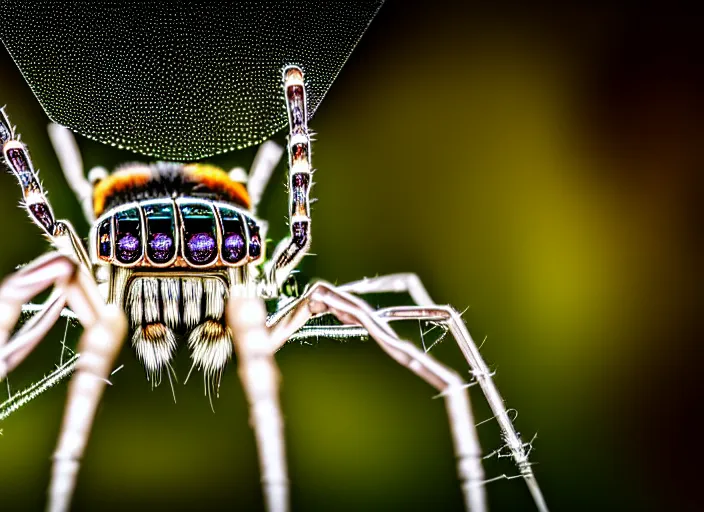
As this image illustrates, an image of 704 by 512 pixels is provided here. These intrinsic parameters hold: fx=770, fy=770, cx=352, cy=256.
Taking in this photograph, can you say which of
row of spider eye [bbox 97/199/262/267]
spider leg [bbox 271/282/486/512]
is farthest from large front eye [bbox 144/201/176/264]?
spider leg [bbox 271/282/486/512]

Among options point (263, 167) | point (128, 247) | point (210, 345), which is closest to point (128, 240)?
point (128, 247)

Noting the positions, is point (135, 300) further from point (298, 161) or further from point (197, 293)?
point (298, 161)

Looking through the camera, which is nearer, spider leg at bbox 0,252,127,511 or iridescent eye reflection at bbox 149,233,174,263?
spider leg at bbox 0,252,127,511

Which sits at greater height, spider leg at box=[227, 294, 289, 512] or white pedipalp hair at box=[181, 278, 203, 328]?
white pedipalp hair at box=[181, 278, 203, 328]

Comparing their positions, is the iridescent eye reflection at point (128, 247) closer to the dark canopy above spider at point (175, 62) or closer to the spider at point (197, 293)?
the spider at point (197, 293)

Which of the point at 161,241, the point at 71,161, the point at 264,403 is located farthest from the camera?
the point at 71,161

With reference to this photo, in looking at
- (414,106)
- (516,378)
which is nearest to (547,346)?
(516,378)

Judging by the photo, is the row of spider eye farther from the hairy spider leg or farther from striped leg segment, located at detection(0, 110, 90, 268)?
the hairy spider leg

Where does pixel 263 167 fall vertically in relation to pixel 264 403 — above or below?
above
